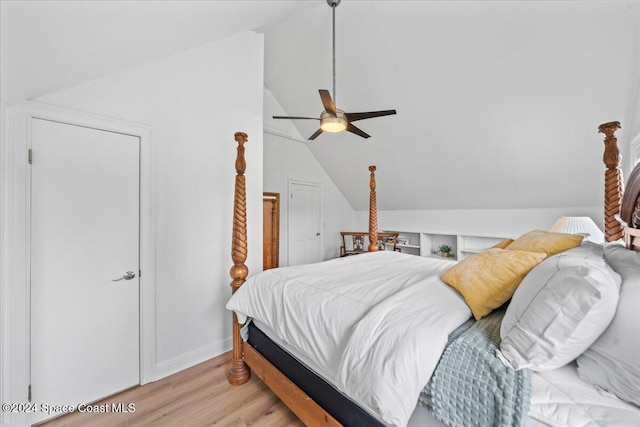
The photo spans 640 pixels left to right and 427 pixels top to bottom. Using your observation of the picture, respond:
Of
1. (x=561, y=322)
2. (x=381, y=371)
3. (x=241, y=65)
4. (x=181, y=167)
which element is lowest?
(x=381, y=371)

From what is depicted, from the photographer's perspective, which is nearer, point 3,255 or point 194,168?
point 3,255

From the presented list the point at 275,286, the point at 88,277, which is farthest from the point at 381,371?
the point at 88,277

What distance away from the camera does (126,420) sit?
167 cm

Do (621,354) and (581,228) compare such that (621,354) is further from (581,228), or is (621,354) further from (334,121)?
(581,228)

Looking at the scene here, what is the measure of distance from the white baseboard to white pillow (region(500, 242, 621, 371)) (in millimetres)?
2411

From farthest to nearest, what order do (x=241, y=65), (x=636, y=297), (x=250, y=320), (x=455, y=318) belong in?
1. (x=241, y=65)
2. (x=250, y=320)
3. (x=455, y=318)
4. (x=636, y=297)

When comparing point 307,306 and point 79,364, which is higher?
point 307,306

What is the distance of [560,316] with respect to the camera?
767 mm

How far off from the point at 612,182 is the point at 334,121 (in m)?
2.04

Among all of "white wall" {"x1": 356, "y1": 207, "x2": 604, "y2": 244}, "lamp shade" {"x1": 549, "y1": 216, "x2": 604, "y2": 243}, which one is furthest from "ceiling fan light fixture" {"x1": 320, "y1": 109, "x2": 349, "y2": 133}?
"white wall" {"x1": 356, "y1": 207, "x2": 604, "y2": 244}

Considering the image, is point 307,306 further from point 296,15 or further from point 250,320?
point 296,15

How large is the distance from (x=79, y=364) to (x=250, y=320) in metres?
1.17

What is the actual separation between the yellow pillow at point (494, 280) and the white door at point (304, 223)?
165 inches

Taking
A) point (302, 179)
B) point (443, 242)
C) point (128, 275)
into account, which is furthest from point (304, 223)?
point (128, 275)
